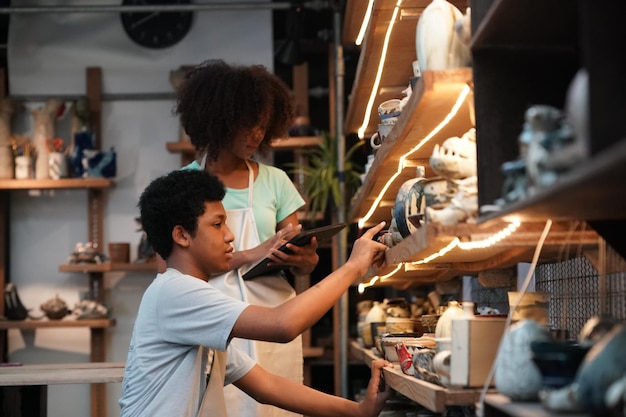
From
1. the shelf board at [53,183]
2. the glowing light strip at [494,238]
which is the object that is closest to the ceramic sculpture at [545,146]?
the glowing light strip at [494,238]

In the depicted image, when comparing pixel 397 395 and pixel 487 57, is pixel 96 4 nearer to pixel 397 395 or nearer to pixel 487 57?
pixel 397 395

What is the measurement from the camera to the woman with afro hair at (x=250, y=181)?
3.37 metres

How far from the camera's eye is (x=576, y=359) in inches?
60.1

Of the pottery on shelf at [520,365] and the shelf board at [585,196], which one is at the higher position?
the shelf board at [585,196]

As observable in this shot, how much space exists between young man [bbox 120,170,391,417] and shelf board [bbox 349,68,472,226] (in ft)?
0.89

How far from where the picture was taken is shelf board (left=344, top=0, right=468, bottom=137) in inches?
116

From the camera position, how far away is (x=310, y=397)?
279 cm

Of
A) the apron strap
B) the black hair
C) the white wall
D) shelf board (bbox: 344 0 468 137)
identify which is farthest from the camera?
the white wall

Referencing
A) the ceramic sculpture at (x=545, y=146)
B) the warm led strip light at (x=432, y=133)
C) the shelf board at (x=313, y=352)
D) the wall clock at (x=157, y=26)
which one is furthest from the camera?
the wall clock at (x=157, y=26)

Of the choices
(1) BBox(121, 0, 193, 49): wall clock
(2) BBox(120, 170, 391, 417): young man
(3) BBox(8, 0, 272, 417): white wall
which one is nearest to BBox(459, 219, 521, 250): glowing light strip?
(2) BBox(120, 170, 391, 417): young man

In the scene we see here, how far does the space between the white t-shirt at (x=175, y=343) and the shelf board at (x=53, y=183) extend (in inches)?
132

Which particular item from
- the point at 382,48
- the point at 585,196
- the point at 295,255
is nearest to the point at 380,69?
the point at 382,48

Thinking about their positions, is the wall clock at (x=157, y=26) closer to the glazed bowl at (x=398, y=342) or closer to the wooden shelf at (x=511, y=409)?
the glazed bowl at (x=398, y=342)

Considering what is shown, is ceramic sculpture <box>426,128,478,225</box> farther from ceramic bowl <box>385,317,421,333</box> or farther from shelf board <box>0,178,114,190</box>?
shelf board <box>0,178,114,190</box>
